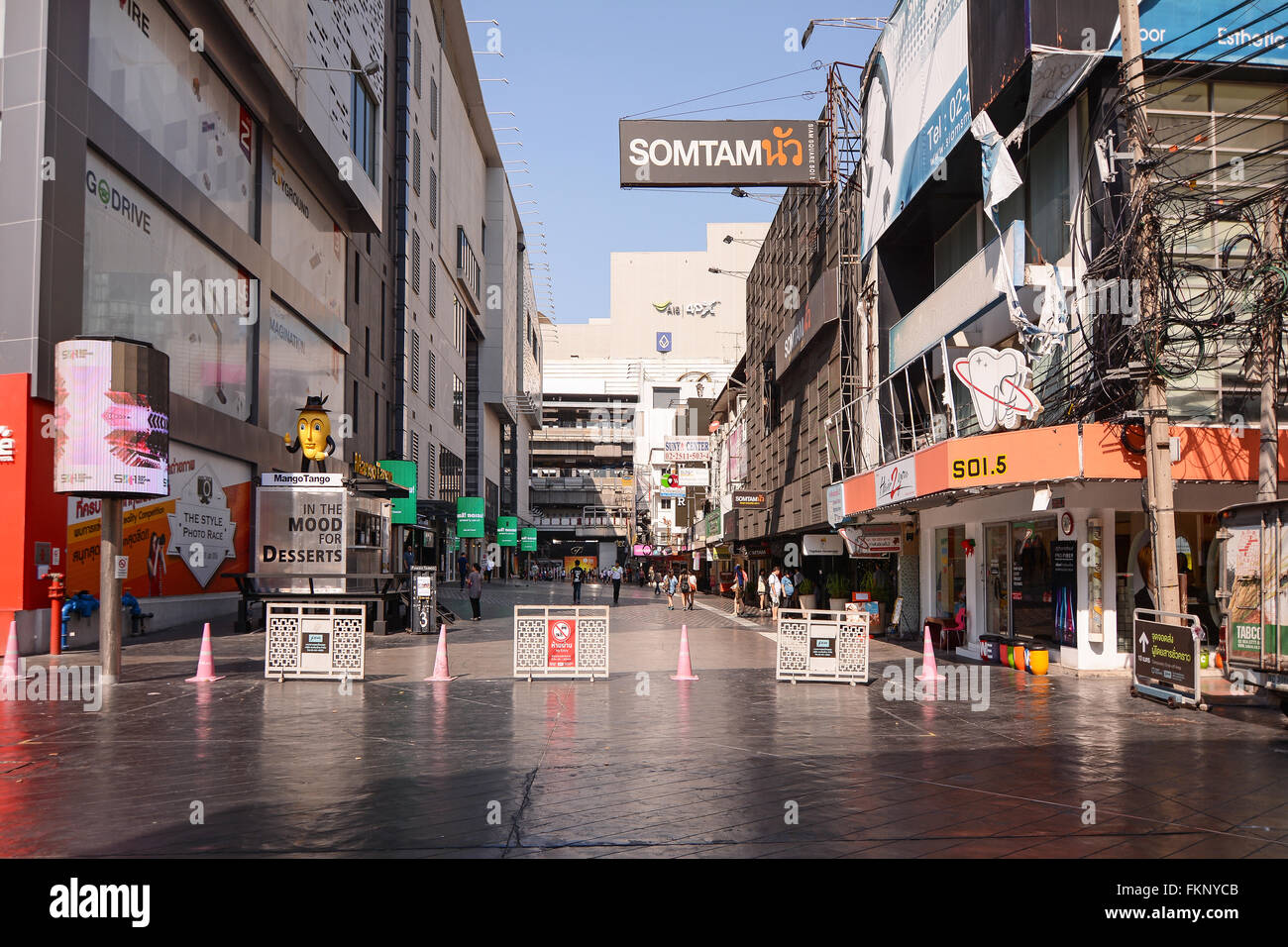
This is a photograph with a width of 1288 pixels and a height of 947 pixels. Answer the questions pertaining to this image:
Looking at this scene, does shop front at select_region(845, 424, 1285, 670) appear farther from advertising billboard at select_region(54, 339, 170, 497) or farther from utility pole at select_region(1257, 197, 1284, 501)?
advertising billboard at select_region(54, 339, 170, 497)

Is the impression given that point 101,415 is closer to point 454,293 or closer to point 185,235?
point 185,235

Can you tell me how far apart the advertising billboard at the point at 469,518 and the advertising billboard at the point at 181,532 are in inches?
1733

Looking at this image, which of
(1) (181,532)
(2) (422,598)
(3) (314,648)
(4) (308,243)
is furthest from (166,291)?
(4) (308,243)

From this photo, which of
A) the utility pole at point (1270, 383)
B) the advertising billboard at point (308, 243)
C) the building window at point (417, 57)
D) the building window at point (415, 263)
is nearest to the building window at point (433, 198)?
the building window at point (415, 263)

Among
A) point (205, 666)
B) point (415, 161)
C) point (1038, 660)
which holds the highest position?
point (415, 161)

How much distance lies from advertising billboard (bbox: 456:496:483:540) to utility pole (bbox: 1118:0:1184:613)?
63220 mm

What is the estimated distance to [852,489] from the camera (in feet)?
80.9

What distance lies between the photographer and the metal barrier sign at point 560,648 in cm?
1588

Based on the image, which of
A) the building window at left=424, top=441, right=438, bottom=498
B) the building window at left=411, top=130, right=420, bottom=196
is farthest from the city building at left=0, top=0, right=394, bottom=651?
the building window at left=424, top=441, right=438, bottom=498

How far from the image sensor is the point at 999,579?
20.7m

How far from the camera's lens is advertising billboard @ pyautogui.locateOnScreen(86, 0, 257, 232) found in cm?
2142

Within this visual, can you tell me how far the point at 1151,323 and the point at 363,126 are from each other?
115 ft

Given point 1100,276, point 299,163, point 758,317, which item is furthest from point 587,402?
point 1100,276
